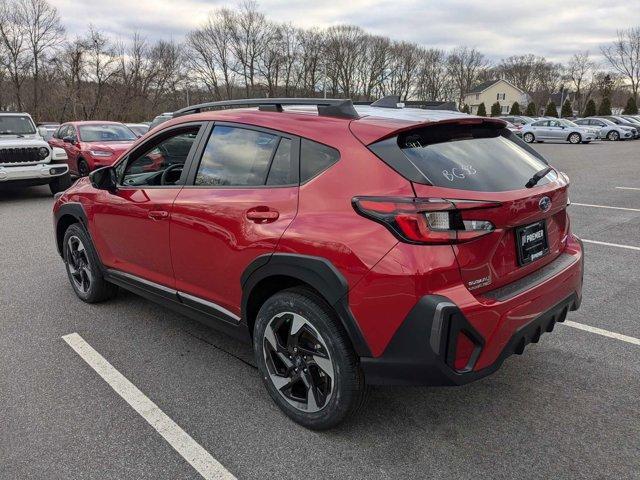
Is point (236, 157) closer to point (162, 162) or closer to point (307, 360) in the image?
point (162, 162)

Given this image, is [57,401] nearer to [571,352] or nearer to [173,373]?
[173,373]

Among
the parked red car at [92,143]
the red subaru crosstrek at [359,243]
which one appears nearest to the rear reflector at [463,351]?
the red subaru crosstrek at [359,243]

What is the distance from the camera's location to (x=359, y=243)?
2.33m

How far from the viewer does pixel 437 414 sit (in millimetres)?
2879

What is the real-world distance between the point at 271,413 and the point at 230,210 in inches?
47.1

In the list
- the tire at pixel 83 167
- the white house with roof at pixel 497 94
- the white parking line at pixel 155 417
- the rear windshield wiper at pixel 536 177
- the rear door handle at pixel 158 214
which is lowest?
the white parking line at pixel 155 417

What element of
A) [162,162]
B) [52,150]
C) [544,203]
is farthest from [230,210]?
[52,150]

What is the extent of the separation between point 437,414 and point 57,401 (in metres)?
2.25

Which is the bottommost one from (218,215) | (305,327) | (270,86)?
(305,327)

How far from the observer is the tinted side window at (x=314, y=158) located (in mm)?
2578

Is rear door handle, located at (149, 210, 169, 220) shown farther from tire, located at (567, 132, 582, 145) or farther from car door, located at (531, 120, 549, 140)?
car door, located at (531, 120, 549, 140)

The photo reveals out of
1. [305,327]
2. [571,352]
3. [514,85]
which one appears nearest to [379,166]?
[305,327]

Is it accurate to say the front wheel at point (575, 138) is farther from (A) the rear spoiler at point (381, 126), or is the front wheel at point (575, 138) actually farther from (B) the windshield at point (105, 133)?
(A) the rear spoiler at point (381, 126)

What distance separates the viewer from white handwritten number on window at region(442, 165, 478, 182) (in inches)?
95.7
